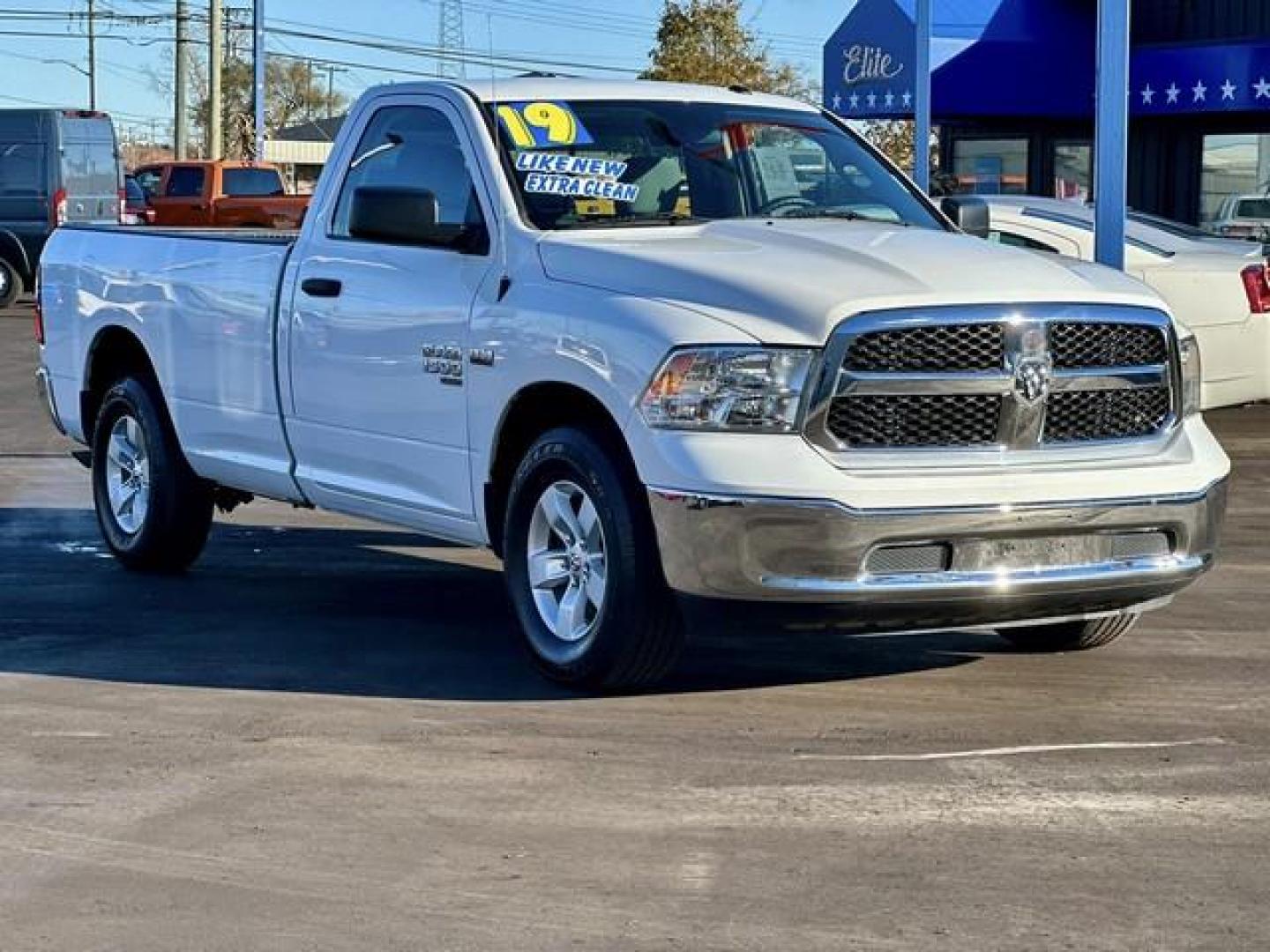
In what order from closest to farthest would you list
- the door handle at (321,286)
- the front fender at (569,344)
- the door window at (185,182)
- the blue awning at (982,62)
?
the front fender at (569,344), the door handle at (321,286), the blue awning at (982,62), the door window at (185,182)

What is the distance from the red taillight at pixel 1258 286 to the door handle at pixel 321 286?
24.3 ft

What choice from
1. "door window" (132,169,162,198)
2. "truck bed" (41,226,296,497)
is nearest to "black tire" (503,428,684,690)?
"truck bed" (41,226,296,497)

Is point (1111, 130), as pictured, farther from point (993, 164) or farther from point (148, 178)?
point (148, 178)

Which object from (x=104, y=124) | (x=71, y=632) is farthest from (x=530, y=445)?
(x=104, y=124)

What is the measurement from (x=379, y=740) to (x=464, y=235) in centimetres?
193

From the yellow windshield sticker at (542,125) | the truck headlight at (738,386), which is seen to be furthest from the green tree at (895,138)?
the truck headlight at (738,386)

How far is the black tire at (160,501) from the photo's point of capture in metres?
9.62

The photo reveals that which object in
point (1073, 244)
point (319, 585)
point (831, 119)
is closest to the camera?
point (831, 119)

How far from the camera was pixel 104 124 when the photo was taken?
31.2 meters

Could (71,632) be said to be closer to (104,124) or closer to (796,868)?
(796,868)

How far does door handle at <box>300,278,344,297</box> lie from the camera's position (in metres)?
8.23

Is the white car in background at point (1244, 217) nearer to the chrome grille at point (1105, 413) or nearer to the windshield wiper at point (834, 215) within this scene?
the windshield wiper at point (834, 215)

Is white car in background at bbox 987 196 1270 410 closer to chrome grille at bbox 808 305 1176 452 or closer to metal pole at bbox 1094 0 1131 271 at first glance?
metal pole at bbox 1094 0 1131 271

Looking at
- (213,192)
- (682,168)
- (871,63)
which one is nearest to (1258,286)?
(682,168)
